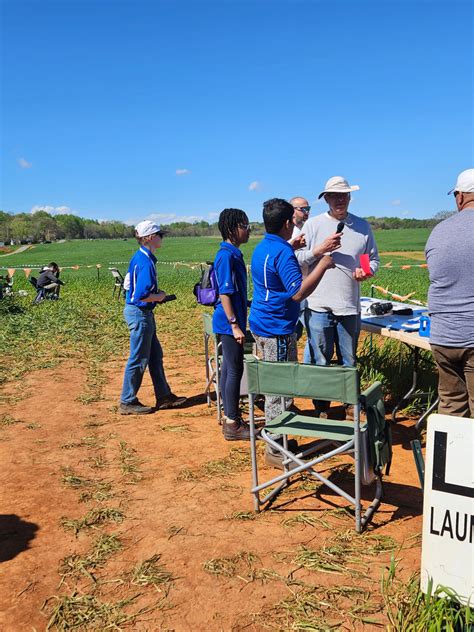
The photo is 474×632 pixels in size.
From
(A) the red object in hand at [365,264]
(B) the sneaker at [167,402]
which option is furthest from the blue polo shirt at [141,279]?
(A) the red object in hand at [365,264]

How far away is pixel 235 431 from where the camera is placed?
4941 millimetres

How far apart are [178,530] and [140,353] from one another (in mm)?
2667

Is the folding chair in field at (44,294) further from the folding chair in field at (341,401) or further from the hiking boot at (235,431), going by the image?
the folding chair in field at (341,401)

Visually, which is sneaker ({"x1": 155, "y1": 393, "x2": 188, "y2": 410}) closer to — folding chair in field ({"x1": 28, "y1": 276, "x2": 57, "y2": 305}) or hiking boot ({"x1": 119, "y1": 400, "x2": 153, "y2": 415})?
hiking boot ({"x1": 119, "y1": 400, "x2": 153, "y2": 415})

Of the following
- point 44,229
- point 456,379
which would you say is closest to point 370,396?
point 456,379

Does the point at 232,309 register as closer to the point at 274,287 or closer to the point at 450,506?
the point at 274,287

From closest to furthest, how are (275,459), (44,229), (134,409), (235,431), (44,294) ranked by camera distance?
1. (275,459)
2. (235,431)
3. (134,409)
4. (44,294)
5. (44,229)

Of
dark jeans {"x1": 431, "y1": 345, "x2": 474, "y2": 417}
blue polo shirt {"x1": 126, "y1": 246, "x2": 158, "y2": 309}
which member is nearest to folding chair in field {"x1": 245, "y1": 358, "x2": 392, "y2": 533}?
dark jeans {"x1": 431, "y1": 345, "x2": 474, "y2": 417}

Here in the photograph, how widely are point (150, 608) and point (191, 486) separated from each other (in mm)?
1400

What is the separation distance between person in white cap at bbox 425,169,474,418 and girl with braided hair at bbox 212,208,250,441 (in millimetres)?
1724

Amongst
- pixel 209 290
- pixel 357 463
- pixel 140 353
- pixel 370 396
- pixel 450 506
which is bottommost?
pixel 357 463

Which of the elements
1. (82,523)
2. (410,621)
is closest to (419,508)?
(410,621)

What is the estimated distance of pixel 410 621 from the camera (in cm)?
243

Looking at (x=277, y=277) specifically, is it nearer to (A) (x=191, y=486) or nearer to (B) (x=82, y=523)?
(A) (x=191, y=486)
